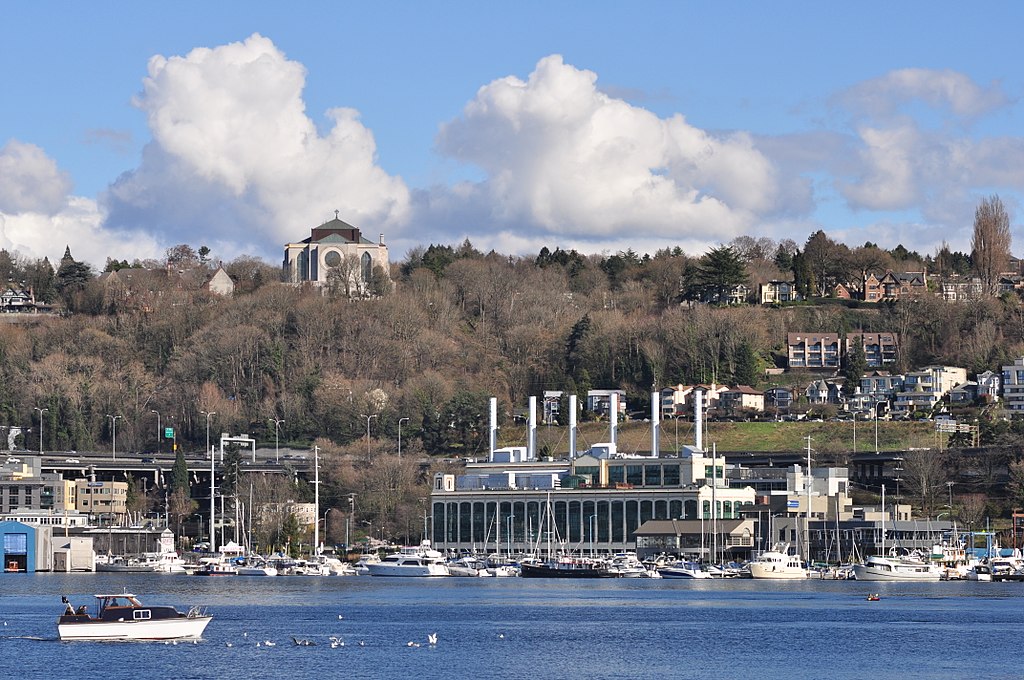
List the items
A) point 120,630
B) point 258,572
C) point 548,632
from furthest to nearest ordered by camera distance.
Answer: point 258,572
point 548,632
point 120,630

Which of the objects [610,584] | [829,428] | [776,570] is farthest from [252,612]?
[829,428]

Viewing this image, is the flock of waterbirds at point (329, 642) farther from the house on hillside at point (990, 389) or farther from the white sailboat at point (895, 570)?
the house on hillside at point (990, 389)

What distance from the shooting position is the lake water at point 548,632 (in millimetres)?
72125

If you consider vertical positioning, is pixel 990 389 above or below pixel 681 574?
above

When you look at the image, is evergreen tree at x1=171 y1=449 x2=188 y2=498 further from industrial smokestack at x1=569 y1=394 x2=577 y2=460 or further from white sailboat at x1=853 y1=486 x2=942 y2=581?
white sailboat at x1=853 y1=486 x2=942 y2=581

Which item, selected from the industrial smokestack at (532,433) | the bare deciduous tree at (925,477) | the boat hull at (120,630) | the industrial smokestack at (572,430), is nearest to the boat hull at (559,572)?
the industrial smokestack at (572,430)

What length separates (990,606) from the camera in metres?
108

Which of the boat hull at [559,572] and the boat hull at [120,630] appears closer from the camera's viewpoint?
the boat hull at [120,630]

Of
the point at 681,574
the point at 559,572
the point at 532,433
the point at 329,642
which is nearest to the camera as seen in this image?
the point at 329,642

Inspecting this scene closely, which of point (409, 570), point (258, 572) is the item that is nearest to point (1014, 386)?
point (409, 570)

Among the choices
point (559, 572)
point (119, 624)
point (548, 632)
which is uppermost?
point (119, 624)

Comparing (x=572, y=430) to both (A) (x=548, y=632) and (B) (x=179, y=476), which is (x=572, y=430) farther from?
(A) (x=548, y=632)

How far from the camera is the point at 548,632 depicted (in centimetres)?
8788

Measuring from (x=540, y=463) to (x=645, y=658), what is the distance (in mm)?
95177
